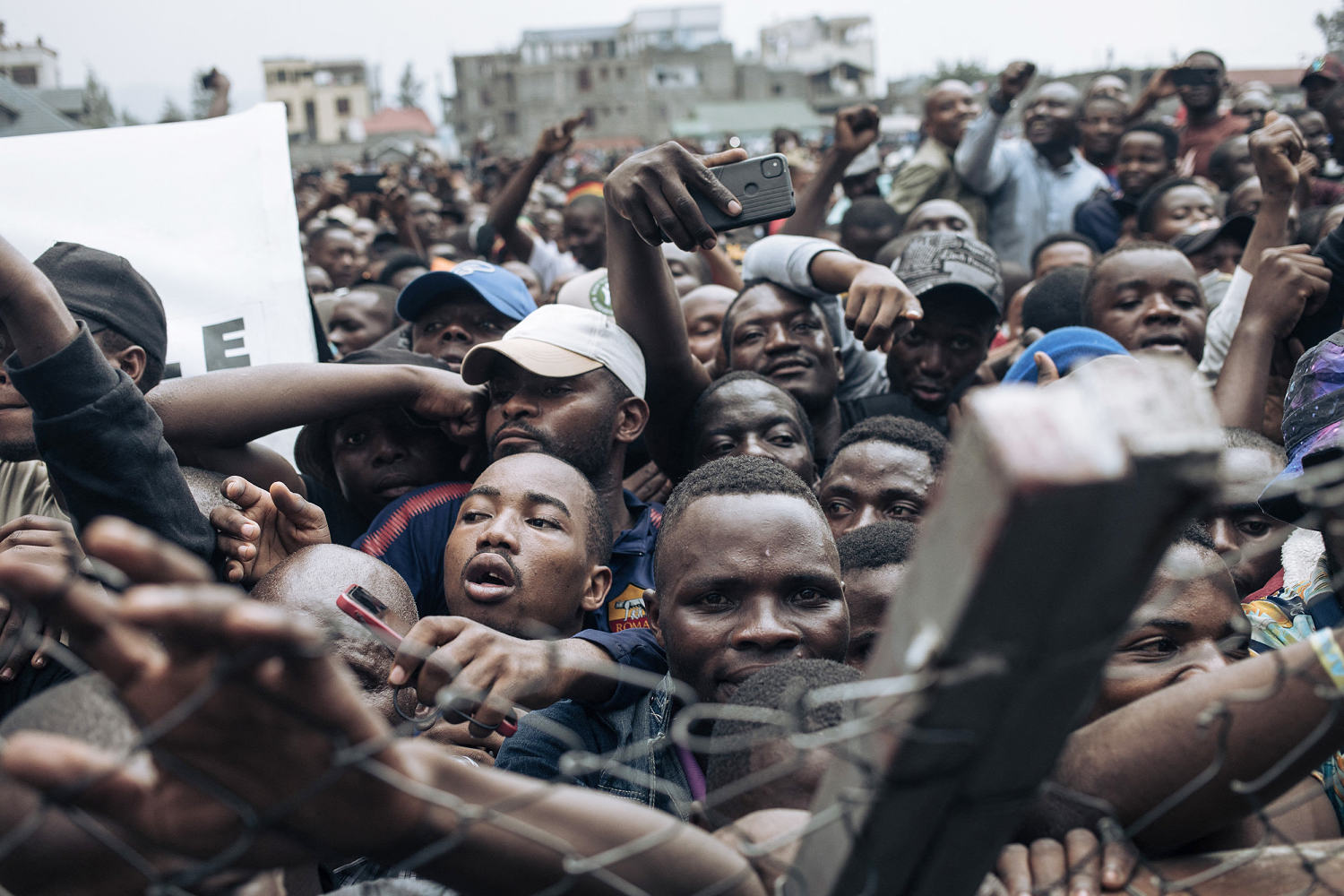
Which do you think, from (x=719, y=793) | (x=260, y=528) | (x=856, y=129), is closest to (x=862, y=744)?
(x=719, y=793)

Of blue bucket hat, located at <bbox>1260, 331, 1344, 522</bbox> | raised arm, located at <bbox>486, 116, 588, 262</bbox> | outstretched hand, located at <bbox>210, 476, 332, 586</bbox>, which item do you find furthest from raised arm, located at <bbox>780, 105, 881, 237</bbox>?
outstretched hand, located at <bbox>210, 476, 332, 586</bbox>

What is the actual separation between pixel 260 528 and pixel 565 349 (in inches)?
42.7

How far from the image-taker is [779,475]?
2453 mm

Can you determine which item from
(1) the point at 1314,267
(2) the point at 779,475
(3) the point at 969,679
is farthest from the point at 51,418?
(1) the point at 1314,267

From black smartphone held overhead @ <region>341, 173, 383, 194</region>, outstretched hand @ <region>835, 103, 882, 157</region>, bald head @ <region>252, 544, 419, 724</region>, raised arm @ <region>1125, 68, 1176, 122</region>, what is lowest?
bald head @ <region>252, 544, 419, 724</region>

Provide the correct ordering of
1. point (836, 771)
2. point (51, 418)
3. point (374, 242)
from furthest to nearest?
1. point (374, 242)
2. point (51, 418)
3. point (836, 771)

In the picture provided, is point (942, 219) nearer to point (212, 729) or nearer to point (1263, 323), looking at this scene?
point (1263, 323)

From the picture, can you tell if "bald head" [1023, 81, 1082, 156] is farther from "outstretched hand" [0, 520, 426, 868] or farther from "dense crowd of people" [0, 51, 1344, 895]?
"outstretched hand" [0, 520, 426, 868]

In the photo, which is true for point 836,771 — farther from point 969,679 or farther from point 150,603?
point 150,603

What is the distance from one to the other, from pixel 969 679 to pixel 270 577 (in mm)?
1981

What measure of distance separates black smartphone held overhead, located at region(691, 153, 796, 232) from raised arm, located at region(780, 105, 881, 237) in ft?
5.44

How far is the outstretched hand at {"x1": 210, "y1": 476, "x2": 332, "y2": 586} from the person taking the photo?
2.41 meters

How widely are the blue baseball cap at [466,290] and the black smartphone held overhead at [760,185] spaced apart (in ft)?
4.30

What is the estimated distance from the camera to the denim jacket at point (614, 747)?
6.39 feet
